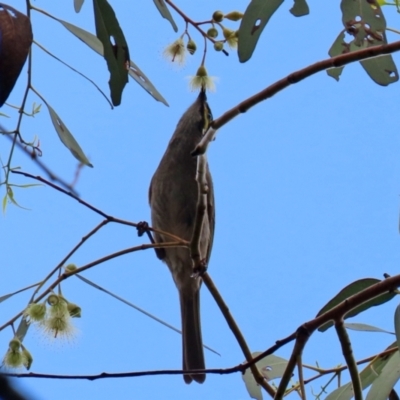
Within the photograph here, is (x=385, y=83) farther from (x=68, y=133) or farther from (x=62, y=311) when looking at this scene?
(x=62, y=311)

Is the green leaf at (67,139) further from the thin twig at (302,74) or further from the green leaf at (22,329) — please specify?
the thin twig at (302,74)

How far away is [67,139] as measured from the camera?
5.25 feet

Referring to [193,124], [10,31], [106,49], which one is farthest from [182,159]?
[10,31]

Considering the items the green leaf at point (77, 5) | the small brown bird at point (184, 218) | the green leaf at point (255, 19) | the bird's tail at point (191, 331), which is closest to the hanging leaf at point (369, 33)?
the green leaf at point (255, 19)

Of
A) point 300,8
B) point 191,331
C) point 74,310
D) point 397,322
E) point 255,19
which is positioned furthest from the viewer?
point 191,331

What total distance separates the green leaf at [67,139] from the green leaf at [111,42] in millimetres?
258

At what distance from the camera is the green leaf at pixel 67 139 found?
1.57 metres

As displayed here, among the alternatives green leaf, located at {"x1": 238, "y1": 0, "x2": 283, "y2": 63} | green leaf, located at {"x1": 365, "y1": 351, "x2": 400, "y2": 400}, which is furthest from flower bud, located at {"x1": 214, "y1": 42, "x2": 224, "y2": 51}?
green leaf, located at {"x1": 365, "y1": 351, "x2": 400, "y2": 400}

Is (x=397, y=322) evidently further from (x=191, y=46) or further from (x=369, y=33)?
(x=191, y=46)

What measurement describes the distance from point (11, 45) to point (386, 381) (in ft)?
3.15

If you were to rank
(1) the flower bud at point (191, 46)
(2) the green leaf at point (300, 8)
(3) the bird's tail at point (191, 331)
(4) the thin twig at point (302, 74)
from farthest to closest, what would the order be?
(3) the bird's tail at point (191, 331) < (1) the flower bud at point (191, 46) < (2) the green leaf at point (300, 8) < (4) the thin twig at point (302, 74)

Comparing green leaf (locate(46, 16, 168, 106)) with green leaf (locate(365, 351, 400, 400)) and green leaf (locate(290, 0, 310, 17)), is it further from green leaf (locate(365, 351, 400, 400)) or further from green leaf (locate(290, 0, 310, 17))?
green leaf (locate(365, 351, 400, 400))

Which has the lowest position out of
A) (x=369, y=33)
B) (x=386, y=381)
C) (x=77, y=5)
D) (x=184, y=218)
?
(x=386, y=381)

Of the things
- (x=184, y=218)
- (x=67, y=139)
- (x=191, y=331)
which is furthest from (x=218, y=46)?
(x=191, y=331)
